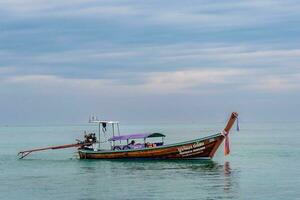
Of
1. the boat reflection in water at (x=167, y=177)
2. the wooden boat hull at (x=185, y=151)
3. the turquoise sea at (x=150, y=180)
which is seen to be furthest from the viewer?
the wooden boat hull at (x=185, y=151)

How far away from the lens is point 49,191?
3641 cm

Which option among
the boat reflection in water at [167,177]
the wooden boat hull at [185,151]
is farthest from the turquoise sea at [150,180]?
the wooden boat hull at [185,151]

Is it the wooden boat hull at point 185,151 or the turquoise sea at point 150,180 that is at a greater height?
the wooden boat hull at point 185,151

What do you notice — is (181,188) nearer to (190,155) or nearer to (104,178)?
(104,178)

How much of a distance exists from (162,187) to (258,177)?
30.3 feet

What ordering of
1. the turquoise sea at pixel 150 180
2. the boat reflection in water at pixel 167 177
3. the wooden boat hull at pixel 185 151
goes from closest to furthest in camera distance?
1. the turquoise sea at pixel 150 180
2. the boat reflection in water at pixel 167 177
3. the wooden boat hull at pixel 185 151

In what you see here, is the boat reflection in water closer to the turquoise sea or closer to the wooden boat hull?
the turquoise sea

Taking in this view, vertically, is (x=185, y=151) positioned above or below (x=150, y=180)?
above

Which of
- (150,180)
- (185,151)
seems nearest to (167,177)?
(150,180)

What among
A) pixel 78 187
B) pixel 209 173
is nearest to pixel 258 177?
pixel 209 173

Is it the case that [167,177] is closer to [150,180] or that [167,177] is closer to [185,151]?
[150,180]

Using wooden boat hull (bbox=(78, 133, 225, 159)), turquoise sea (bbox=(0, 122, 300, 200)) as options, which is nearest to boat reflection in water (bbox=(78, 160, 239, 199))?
turquoise sea (bbox=(0, 122, 300, 200))

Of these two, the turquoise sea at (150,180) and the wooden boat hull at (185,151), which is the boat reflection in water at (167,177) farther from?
the wooden boat hull at (185,151)

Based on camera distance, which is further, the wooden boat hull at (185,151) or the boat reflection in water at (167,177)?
the wooden boat hull at (185,151)
